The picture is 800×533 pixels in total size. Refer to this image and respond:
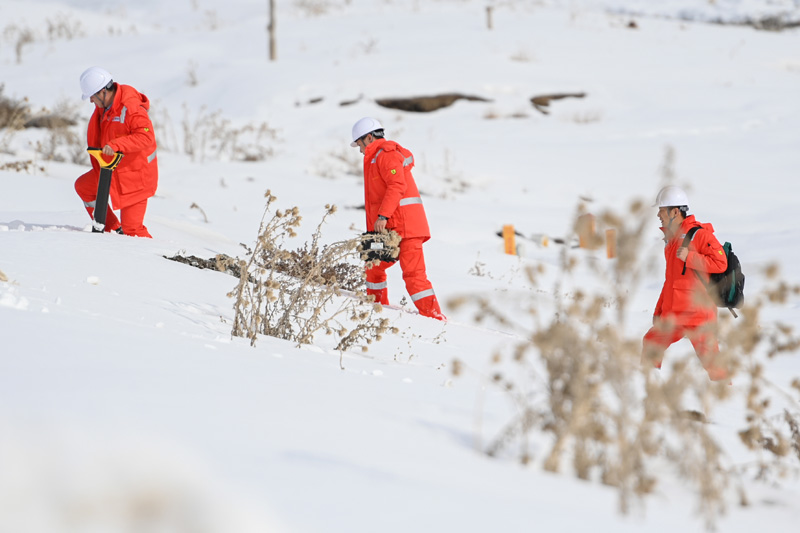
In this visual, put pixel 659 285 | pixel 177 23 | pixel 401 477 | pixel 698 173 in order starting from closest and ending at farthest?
pixel 401 477, pixel 659 285, pixel 698 173, pixel 177 23

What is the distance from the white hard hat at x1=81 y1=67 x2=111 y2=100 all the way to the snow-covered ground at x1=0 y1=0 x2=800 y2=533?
3.65 feet

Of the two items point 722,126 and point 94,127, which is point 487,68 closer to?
point 722,126

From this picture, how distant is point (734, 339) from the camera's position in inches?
87.0

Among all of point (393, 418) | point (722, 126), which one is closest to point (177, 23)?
point (722, 126)

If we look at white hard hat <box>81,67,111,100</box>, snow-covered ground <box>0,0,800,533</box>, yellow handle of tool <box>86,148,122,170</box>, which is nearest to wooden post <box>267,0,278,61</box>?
snow-covered ground <box>0,0,800,533</box>

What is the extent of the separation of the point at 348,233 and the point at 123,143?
368 centimetres

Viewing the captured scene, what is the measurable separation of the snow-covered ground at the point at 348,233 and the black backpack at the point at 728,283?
0.43 metres

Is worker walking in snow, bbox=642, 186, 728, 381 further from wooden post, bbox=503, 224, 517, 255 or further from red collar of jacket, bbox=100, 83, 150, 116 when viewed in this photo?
wooden post, bbox=503, 224, 517, 255

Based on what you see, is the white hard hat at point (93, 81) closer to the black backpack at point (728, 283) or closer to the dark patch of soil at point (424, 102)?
the black backpack at point (728, 283)

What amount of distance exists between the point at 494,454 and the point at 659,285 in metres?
8.35

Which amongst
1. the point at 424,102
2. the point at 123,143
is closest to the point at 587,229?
the point at 123,143

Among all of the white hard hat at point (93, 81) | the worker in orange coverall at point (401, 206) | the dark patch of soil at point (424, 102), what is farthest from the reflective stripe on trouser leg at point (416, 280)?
the dark patch of soil at point (424, 102)

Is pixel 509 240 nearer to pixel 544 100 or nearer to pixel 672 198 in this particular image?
pixel 672 198

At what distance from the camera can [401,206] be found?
6.29m
